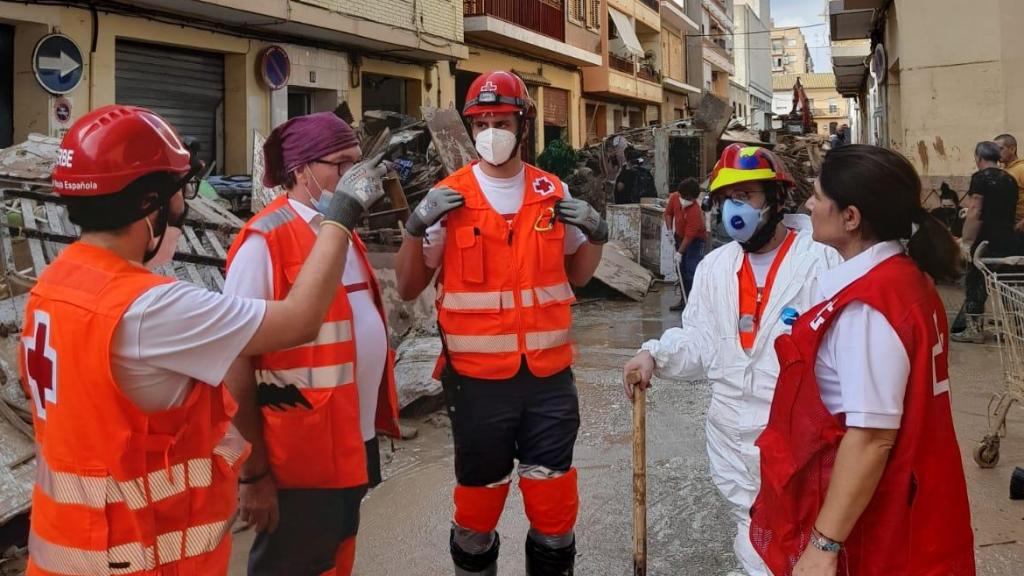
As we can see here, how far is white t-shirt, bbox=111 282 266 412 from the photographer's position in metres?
1.66

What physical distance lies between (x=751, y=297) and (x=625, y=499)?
6.45ft

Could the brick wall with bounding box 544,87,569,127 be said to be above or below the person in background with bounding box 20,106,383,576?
above

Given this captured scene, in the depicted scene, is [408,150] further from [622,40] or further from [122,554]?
[622,40]

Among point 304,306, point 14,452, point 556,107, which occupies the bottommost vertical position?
point 14,452

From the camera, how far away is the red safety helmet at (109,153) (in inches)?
67.8

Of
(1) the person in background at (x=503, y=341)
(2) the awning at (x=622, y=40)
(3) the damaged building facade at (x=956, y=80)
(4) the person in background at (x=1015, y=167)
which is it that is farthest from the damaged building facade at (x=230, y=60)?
(2) the awning at (x=622, y=40)

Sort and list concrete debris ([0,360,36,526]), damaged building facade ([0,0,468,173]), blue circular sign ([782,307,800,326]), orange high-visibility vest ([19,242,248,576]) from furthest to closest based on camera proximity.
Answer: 1. damaged building facade ([0,0,468,173])
2. concrete debris ([0,360,36,526])
3. blue circular sign ([782,307,800,326])
4. orange high-visibility vest ([19,242,248,576])

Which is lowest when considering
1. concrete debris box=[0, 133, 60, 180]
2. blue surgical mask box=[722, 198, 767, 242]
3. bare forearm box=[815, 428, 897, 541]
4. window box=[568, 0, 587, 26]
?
bare forearm box=[815, 428, 897, 541]

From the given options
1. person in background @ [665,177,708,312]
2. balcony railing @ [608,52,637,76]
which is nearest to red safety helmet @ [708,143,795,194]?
person in background @ [665,177,708,312]

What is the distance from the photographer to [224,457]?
1913 millimetres

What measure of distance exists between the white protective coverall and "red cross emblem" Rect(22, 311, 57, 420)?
1.81m

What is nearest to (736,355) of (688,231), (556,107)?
(688,231)

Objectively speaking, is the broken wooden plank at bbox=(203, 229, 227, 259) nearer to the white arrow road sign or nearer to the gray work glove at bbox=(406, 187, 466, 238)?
the gray work glove at bbox=(406, 187, 466, 238)

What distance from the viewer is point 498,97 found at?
3.19 metres
